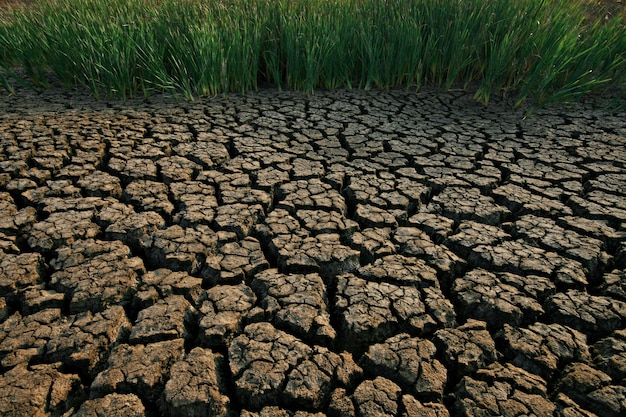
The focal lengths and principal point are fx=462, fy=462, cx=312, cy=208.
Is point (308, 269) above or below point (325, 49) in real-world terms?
below

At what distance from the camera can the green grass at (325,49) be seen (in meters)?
3.37

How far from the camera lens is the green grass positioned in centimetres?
337

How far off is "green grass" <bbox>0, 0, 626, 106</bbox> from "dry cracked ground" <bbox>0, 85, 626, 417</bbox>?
0.59 meters

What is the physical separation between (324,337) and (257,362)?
23cm

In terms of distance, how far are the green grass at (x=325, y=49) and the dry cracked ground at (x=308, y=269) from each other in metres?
0.59

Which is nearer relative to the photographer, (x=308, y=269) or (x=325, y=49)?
(x=308, y=269)

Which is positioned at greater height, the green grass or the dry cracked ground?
the green grass

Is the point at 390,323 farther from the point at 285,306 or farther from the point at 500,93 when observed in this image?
the point at 500,93

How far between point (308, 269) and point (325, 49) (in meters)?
2.29

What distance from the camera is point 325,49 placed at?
3543 millimetres

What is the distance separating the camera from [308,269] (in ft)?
5.84

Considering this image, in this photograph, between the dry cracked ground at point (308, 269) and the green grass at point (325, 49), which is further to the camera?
the green grass at point (325, 49)

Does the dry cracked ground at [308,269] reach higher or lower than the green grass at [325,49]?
lower

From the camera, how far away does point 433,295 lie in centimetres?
166
